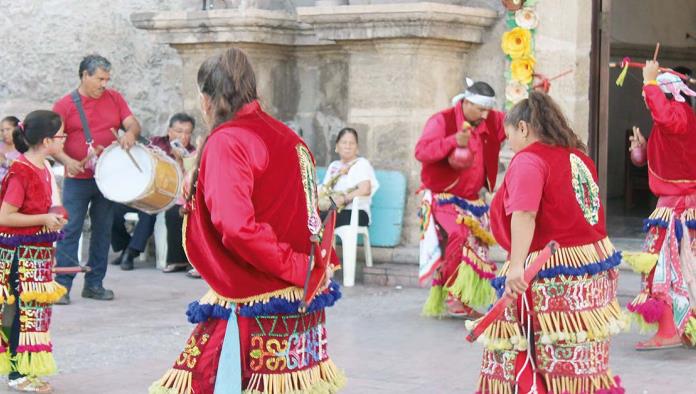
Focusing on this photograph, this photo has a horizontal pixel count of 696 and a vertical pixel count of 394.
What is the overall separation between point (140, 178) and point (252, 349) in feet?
18.7

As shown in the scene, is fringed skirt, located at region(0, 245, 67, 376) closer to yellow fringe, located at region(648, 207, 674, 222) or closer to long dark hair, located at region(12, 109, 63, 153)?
long dark hair, located at region(12, 109, 63, 153)

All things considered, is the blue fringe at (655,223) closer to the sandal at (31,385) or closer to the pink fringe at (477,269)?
the pink fringe at (477,269)

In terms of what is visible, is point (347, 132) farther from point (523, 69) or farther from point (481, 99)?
point (481, 99)

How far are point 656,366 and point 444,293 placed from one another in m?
1.90

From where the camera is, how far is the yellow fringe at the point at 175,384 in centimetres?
480

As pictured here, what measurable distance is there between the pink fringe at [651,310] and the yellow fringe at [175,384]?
3908 mm

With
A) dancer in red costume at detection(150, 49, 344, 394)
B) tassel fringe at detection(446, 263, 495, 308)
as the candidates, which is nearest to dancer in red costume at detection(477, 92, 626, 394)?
dancer in red costume at detection(150, 49, 344, 394)

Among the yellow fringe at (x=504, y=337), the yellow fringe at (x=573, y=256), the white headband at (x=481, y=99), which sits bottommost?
the yellow fringe at (x=504, y=337)

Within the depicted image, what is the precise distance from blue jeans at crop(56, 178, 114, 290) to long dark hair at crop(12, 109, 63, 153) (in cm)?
275

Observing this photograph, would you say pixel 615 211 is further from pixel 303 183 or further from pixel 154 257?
pixel 303 183

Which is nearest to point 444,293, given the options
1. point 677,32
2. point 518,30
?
point 518,30

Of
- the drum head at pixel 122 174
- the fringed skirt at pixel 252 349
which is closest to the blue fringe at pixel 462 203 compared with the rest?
the drum head at pixel 122 174

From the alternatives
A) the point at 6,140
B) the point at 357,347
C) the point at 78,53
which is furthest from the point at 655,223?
the point at 78,53

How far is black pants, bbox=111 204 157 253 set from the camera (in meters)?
11.7
